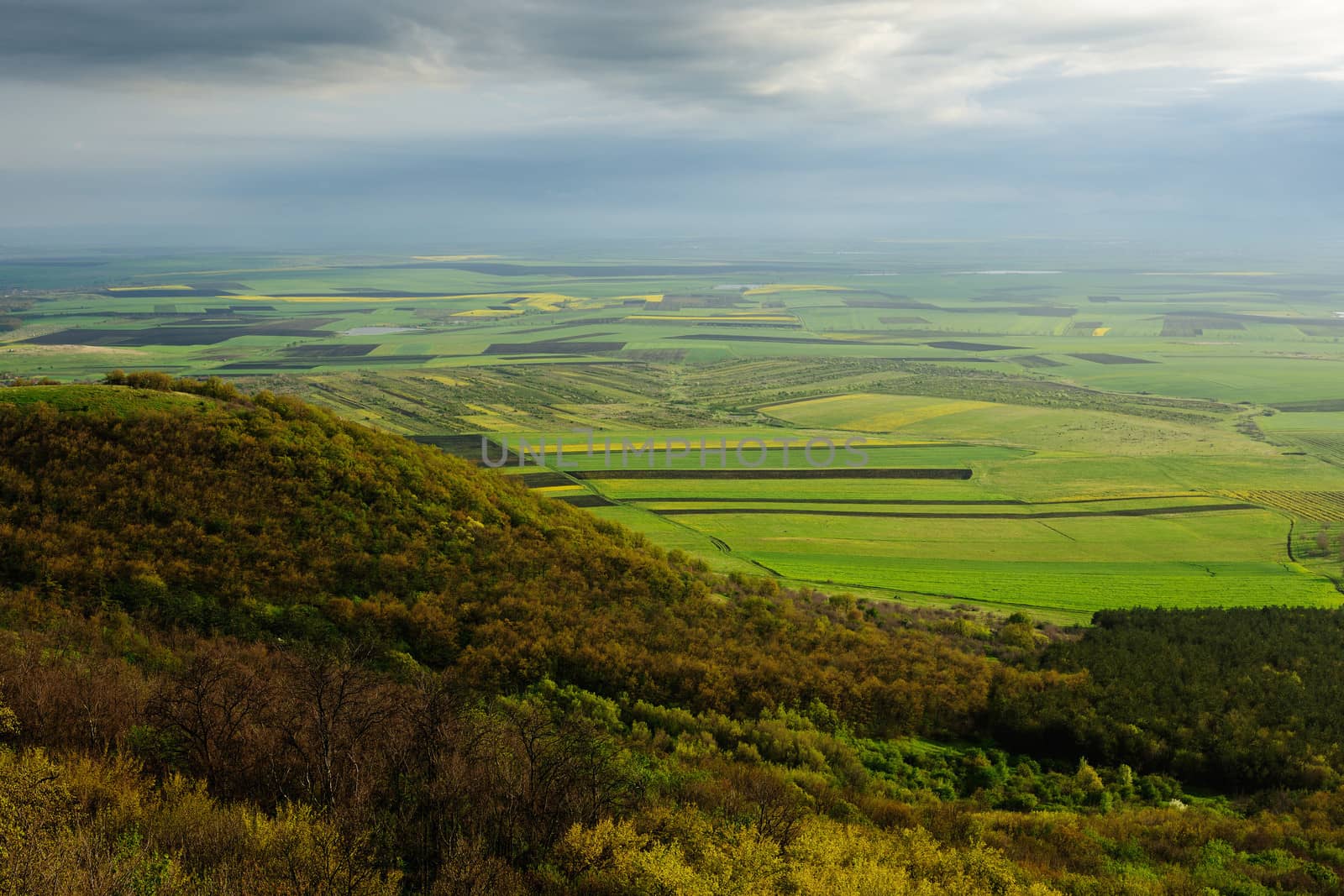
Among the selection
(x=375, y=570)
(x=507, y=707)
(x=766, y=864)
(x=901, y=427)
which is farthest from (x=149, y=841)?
(x=901, y=427)

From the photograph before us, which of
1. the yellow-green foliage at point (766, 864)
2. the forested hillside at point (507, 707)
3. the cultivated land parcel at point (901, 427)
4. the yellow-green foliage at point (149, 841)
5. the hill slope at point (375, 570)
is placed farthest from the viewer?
the cultivated land parcel at point (901, 427)

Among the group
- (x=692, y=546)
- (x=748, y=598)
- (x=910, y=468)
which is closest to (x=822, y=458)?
(x=910, y=468)

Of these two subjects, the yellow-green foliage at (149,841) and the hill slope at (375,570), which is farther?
the hill slope at (375,570)

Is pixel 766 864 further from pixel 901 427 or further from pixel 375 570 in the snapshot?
pixel 901 427

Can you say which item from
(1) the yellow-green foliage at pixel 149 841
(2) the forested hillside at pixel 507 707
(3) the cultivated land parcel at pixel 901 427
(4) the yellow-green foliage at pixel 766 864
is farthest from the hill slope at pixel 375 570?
(1) the yellow-green foliage at pixel 149 841

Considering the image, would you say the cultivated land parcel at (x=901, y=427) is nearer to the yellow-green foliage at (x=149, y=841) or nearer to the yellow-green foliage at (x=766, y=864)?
the yellow-green foliage at (x=149, y=841)

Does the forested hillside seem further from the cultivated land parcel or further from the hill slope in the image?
the cultivated land parcel

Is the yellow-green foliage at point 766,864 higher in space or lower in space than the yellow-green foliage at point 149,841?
lower
